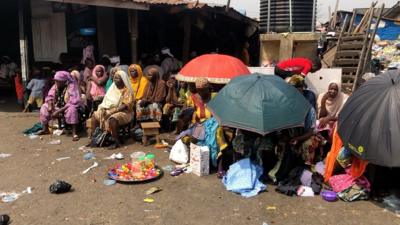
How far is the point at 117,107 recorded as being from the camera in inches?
276

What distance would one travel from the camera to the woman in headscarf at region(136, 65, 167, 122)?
7234 millimetres

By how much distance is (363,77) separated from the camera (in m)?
11.0

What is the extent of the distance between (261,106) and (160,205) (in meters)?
1.64

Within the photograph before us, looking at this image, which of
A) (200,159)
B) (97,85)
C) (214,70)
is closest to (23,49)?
(97,85)

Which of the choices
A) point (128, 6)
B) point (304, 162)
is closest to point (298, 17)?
point (128, 6)

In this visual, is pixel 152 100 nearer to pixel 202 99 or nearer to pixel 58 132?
pixel 202 99

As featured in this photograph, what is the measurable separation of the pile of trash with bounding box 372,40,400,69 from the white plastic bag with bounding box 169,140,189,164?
11.8 m

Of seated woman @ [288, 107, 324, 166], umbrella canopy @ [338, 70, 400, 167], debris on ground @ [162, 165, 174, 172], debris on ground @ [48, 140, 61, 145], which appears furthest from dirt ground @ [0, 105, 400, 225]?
debris on ground @ [48, 140, 61, 145]

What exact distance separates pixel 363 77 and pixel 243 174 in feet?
23.9

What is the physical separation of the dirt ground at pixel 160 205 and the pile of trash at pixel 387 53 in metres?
12.3

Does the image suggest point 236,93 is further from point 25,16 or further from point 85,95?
point 25,16

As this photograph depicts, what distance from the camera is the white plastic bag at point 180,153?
5992 millimetres

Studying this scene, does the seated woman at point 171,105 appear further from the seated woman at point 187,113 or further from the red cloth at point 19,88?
the red cloth at point 19,88

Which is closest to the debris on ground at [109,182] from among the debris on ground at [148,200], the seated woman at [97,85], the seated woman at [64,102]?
the debris on ground at [148,200]
